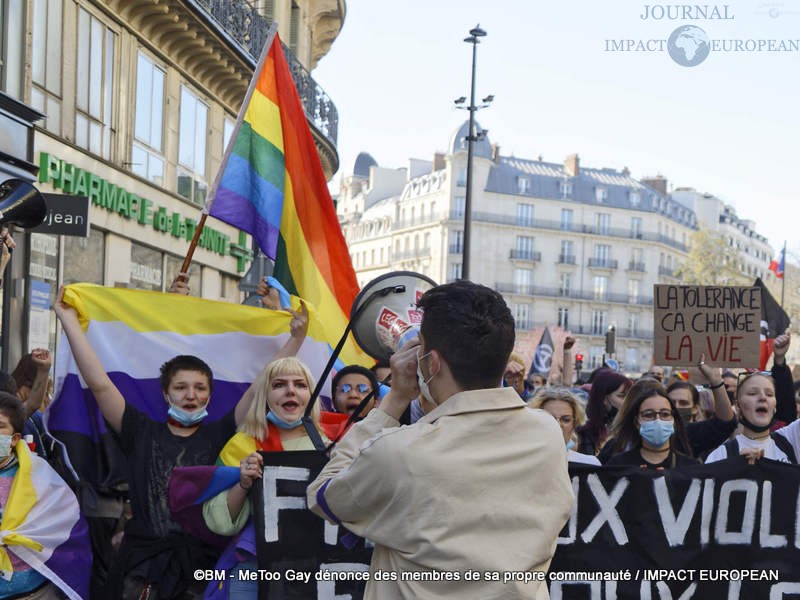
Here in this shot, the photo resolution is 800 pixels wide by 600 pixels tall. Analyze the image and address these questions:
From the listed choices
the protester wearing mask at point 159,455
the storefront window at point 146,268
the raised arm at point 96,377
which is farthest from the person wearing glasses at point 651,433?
the storefront window at point 146,268

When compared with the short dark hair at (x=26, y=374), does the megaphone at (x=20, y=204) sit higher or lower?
higher

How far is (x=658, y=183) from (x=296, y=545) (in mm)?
99189

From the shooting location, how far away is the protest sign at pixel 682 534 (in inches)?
191

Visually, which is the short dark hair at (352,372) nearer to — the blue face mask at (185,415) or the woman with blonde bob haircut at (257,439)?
the woman with blonde bob haircut at (257,439)

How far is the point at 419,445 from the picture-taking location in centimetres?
277

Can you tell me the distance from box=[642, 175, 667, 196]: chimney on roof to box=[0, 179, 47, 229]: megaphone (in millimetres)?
97072

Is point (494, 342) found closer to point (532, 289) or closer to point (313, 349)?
point (313, 349)

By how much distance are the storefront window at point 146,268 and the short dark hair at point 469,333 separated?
1336 cm

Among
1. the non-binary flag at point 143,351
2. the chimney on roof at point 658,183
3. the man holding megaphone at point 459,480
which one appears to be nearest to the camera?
the man holding megaphone at point 459,480

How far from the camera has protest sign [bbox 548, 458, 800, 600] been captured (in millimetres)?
4859

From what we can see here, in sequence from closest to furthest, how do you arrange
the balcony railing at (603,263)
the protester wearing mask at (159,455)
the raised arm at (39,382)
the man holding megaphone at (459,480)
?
the man holding megaphone at (459,480)
the protester wearing mask at (159,455)
the raised arm at (39,382)
the balcony railing at (603,263)

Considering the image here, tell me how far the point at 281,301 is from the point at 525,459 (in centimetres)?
356

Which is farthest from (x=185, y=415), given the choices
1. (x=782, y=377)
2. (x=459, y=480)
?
(x=782, y=377)

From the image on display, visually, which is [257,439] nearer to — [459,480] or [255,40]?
[459,480]
